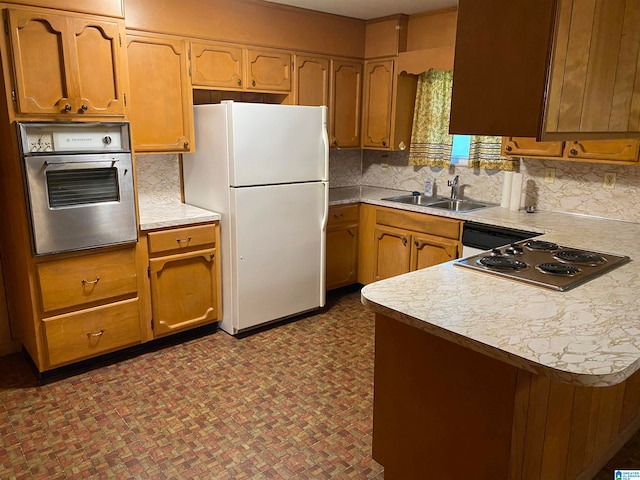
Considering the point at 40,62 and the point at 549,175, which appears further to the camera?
the point at 549,175

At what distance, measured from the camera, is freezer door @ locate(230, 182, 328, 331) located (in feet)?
11.0

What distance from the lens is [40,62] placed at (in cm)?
255

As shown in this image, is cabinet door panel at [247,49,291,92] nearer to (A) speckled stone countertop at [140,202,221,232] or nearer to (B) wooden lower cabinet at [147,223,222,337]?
(A) speckled stone countertop at [140,202,221,232]

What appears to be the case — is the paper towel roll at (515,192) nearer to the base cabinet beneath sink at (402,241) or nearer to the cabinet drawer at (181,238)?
the base cabinet beneath sink at (402,241)

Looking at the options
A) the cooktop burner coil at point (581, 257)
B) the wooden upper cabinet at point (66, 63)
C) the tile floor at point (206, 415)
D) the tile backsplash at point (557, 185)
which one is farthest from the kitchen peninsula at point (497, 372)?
the wooden upper cabinet at point (66, 63)

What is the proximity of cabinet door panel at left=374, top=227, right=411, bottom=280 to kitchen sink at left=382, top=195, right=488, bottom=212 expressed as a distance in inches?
11.1

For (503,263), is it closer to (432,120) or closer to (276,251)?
(276,251)

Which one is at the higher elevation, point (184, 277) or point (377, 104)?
point (377, 104)

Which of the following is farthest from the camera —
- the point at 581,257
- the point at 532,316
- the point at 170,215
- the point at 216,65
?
the point at 216,65

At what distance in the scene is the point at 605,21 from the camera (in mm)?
1580

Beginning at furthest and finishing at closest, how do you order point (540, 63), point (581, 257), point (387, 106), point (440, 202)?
1. point (387, 106)
2. point (440, 202)
3. point (581, 257)
4. point (540, 63)

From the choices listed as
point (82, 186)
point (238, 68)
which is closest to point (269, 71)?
point (238, 68)

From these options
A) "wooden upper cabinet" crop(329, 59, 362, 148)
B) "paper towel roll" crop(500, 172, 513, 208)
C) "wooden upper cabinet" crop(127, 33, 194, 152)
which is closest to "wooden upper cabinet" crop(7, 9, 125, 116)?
"wooden upper cabinet" crop(127, 33, 194, 152)

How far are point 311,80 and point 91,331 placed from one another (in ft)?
8.01
